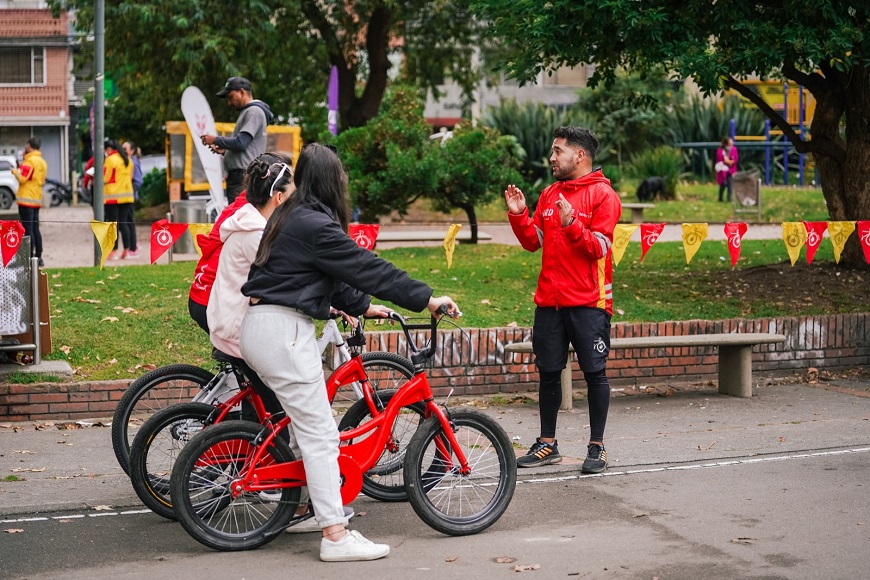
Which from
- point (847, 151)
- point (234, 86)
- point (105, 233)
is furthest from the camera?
point (847, 151)

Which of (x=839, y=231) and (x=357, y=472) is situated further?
(x=839, y=231)

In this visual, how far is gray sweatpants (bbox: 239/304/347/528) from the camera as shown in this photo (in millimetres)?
5773

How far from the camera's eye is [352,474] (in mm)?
6086

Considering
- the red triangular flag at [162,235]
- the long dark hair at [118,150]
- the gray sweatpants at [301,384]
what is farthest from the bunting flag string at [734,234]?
the long dark hair at [118,150]

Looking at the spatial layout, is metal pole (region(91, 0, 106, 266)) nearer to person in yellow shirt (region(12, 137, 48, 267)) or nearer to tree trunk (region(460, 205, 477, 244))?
person in yellow shirt (region(12, 137, 48, 267))

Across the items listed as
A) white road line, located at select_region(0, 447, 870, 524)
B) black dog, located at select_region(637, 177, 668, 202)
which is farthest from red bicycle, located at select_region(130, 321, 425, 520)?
black dog, located at select_region(637, 177, 668, 202)

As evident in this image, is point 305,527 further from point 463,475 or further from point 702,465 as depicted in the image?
point 702,465

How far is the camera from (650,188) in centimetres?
2891

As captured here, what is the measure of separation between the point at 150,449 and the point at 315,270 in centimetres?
134

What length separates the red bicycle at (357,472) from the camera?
19.5 feet

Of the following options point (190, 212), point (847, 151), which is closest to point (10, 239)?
point (847, 151)

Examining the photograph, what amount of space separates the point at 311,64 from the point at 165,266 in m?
15.9

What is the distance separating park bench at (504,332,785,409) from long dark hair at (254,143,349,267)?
3.94 meters

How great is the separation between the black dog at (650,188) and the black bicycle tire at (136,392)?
22785 millimetres
